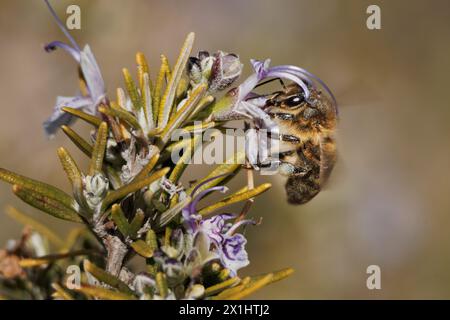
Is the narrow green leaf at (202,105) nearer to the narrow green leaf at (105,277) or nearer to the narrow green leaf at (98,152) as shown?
the narrow green leaf at (98,152)

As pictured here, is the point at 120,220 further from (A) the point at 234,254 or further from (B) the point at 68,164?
(A) the point at 234,254

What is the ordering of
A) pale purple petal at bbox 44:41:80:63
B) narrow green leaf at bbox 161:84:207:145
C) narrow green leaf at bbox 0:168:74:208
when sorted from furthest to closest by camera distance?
1. pale purple petal at bbox 44:41:80:63
2. narrow green leaf at bbox 161:84:207:145
3. narrow green leaf at bbox 0:168:74:208

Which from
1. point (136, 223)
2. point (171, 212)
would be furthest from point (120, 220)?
point (171, 212)

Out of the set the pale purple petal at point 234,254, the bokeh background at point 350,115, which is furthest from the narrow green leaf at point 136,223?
the bokeh background at point 350,115

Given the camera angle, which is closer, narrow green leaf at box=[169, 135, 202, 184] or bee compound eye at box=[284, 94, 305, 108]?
narrow green leaf at box=[169, 135, 202, 184]

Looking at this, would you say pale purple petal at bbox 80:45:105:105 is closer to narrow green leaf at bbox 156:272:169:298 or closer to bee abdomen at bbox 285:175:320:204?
narrow green leaf at bbox 156:272:169:298

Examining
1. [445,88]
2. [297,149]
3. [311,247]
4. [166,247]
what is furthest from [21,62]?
[445,88]

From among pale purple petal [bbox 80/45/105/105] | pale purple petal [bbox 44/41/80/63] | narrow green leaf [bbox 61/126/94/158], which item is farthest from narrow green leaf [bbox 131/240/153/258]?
pale purple petal [bbox 44/41/80/63]
